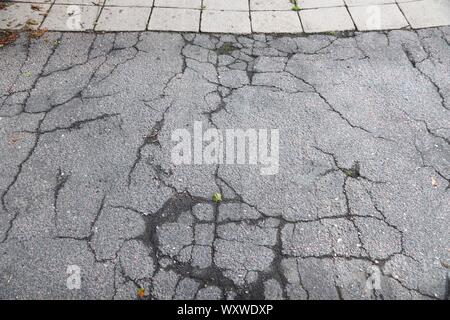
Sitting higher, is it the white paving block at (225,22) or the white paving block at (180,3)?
the white paving block at (180,3)

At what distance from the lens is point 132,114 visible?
384 cm

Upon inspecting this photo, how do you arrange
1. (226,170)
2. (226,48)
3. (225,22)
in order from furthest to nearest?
(225,22) → (226,48) → (226,170)

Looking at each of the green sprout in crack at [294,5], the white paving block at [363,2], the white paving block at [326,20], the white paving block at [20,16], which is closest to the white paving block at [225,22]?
the green sprout in crack at [294,5]

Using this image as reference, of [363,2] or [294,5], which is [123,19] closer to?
[294,5]

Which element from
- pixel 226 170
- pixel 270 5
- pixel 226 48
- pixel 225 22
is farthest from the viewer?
pixel 270 5

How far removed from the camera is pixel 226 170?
3418 millimetres

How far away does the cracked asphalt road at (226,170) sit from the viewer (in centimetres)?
280

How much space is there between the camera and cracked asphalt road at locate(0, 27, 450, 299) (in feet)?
9.20

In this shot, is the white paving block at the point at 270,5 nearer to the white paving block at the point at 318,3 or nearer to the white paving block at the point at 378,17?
the white paving block at the point at 318,3

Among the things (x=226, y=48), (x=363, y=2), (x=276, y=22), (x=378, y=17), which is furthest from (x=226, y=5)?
(x=378, y=17)

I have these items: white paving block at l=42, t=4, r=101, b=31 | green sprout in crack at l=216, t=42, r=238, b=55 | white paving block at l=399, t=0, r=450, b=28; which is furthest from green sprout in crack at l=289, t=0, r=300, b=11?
white paving block at l=42, t=4, r=101, b=31

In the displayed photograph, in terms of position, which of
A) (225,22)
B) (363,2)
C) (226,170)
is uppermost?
(363,2)

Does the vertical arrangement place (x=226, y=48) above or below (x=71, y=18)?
below

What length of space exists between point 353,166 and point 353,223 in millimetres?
613
